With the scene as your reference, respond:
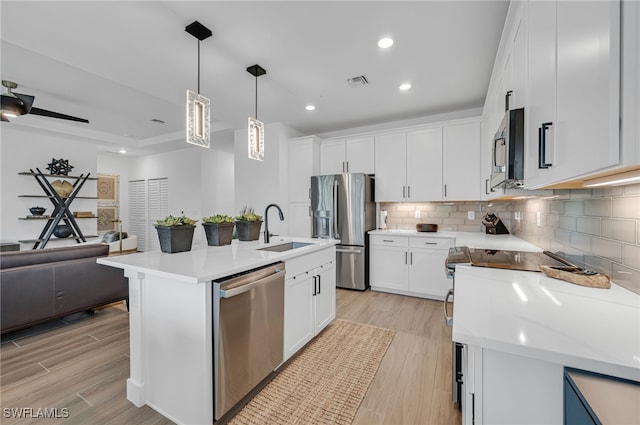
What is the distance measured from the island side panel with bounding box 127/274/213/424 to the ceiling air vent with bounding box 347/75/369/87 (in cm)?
260

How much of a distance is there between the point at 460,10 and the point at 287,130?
3160 mm

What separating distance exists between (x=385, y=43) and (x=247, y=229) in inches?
81.1

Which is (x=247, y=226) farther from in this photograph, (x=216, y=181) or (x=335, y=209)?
(x=216, y=181)

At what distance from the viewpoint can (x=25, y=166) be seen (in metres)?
5.14

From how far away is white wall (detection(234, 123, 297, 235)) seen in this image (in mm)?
4484

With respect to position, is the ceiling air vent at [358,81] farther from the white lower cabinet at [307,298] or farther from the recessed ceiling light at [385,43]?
the white lower cabinet at [307,298]

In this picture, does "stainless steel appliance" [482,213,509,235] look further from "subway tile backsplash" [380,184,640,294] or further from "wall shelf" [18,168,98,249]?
"wall shelf" [18,168,98,249]

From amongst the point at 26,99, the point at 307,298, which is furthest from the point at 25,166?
the point at 307,298

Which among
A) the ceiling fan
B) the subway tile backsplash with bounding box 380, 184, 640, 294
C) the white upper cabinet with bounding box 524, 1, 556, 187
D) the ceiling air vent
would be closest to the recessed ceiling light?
the ceiling air vent

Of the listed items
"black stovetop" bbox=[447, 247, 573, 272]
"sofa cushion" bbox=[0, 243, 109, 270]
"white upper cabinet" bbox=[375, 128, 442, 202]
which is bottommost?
"sofa cushion" bbox=[0, 243, 109, 270]

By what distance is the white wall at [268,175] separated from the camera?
448cm

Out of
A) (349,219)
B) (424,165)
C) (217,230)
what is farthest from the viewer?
(349,219)

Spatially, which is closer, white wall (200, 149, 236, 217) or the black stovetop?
the black stovetop

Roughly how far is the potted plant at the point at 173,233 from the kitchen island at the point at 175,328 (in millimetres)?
87
